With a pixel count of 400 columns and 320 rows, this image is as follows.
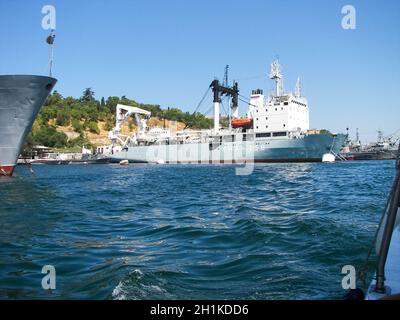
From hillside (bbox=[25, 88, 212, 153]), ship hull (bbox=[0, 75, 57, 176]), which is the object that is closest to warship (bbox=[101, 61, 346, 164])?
hillside (bbox=[25, 88, 212, 153])

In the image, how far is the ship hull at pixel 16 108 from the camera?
81.5ft

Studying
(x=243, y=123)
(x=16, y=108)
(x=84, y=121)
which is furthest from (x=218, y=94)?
(x=84, y=121)

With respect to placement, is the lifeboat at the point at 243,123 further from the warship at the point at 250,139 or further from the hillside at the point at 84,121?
the hillside at the point at 84,121

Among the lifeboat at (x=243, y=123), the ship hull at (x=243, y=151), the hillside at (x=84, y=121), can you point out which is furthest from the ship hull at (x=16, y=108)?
the hillside at (x=84, y=121)

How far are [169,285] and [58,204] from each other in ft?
35.2

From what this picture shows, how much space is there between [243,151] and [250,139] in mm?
2383

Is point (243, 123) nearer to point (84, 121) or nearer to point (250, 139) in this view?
point (250, 139)

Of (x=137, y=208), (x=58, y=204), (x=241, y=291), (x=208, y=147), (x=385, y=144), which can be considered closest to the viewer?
(x=241, y=291)

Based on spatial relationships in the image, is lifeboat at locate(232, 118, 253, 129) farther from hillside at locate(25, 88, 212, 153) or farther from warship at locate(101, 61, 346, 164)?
hillside at locate(25, 88, 212, 153)

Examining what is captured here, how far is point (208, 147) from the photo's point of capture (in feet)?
227

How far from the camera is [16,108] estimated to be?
83.4 feet

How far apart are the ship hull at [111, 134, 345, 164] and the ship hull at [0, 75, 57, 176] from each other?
1591 inches
